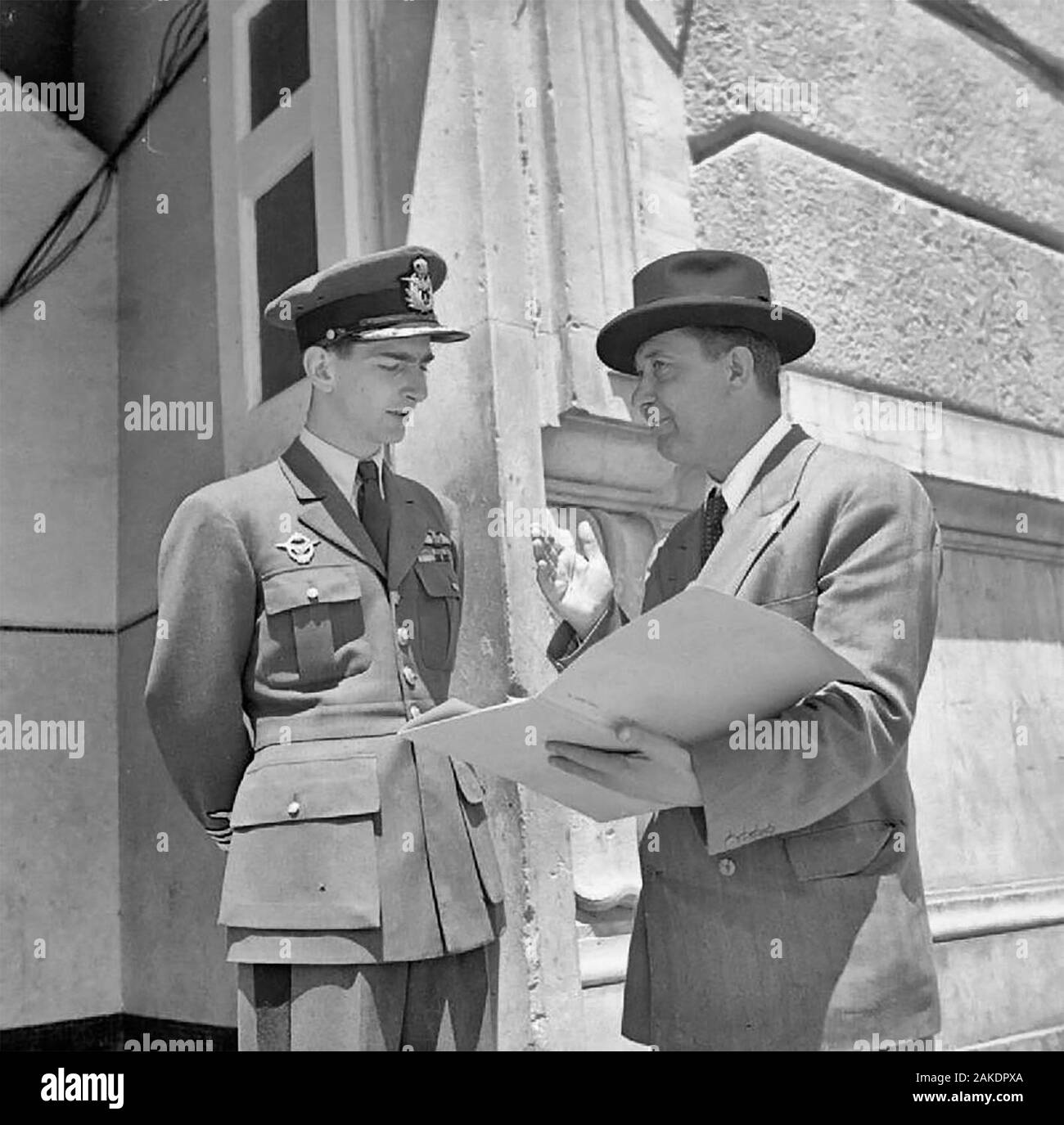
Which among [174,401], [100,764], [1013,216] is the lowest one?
[100,764]

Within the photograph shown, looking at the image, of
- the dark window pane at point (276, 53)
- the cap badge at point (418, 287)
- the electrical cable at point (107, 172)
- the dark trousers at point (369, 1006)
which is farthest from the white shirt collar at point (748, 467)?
the electrical cable at point (107, 172)

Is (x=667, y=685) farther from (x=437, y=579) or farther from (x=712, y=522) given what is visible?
(x=437, y=579)

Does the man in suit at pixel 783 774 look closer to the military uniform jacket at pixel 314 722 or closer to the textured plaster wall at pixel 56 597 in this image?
the military uniform jacket at pixel 314 722

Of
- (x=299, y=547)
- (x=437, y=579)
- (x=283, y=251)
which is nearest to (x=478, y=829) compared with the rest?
(x=437, y=579)

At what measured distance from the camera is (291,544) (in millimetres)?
2197

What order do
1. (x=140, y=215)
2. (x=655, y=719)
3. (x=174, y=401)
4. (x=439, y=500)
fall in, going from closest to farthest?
(x=655, y=719)
(x=439, y=500)
(x=174, y=401)
(x=140, y=215)

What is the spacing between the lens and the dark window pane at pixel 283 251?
323cm

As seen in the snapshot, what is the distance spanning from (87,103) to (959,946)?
3904mm

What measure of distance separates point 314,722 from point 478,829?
0.32 m

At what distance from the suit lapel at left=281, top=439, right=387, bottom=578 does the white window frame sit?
2.84 ft

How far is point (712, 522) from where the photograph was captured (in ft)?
6.88

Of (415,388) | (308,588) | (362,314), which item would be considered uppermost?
(362,314)
